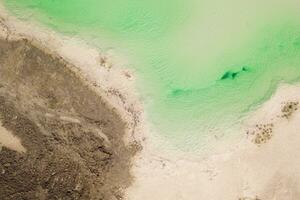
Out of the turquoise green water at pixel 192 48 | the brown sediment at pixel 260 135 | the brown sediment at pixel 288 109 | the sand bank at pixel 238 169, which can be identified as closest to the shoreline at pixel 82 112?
the turquoise green water at pixel 192 48

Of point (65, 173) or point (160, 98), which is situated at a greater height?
point (160, 98)

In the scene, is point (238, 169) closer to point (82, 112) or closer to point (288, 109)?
point (288, 109)

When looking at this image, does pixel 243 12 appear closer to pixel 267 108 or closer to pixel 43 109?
pixel 267 108

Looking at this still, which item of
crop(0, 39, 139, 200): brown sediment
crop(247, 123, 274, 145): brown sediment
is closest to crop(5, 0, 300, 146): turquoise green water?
crop(247, 123, 274, 145): brown sediment

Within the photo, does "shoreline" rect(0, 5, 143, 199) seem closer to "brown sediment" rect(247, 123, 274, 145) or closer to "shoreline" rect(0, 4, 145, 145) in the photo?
"shoreline" rect(0, 4, 145, 145)

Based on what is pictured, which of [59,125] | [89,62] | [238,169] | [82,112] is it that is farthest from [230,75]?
[59,125]

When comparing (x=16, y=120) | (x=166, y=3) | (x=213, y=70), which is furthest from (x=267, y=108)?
(x=16, y=120)

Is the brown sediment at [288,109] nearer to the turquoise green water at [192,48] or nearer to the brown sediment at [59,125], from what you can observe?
the turquoise green water at [192,48]
